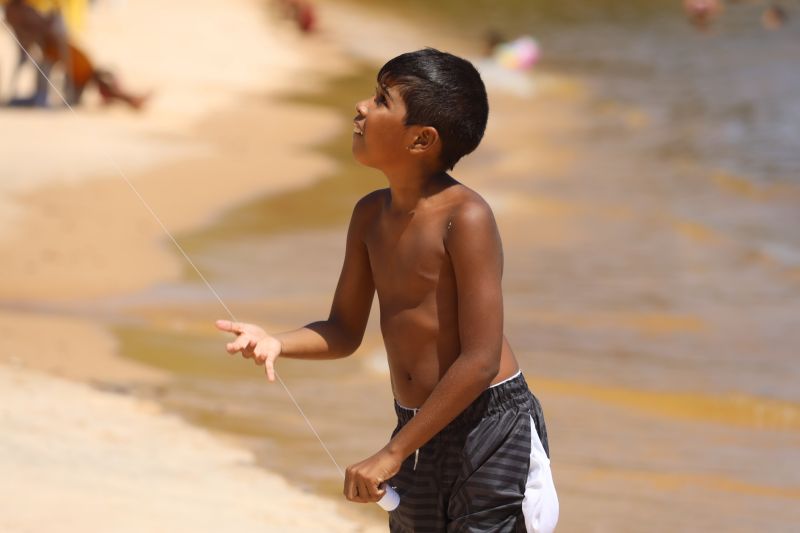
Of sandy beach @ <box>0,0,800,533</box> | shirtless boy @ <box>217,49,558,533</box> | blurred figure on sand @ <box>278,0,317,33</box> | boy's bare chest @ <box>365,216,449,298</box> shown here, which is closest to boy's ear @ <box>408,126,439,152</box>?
shirtless boy @ <box>217,49,558,533</box>

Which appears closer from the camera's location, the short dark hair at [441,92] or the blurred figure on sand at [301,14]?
the short dark hair at [441,92]

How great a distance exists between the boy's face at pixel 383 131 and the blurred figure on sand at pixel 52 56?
37.0ft

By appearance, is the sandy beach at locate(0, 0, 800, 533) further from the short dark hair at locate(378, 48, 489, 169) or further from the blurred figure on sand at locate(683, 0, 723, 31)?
the blurred figure on sand at locate(683, 0, 723, 31)

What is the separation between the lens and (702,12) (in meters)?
27.1

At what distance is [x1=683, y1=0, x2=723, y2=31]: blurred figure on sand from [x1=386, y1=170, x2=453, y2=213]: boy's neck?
2497 cm

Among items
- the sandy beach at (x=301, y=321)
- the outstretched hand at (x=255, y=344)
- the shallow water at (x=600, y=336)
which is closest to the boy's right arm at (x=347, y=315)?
the outstretched hand at (x=255, y=344)

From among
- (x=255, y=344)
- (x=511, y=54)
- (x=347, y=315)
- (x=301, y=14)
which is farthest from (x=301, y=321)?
(x=301, y=14)

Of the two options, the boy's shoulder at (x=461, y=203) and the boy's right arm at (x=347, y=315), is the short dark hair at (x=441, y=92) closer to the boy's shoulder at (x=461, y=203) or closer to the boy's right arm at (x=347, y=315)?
the boy's shoulder at (x=461, y=203)

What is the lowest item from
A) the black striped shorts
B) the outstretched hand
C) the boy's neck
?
the black striped shorts

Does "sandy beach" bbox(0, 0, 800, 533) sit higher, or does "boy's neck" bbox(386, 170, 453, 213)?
"boy's neck" bbox(386, 170, 453, 213)

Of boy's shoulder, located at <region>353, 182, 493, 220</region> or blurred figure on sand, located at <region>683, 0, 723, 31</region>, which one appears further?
blurred figure on sand, located at <region>683, 0, 723, 31</region>

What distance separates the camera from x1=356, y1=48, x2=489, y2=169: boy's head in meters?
2.59

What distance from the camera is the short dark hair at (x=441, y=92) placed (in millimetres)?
2590

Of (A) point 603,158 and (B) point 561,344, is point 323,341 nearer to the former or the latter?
(B) point 561,344
